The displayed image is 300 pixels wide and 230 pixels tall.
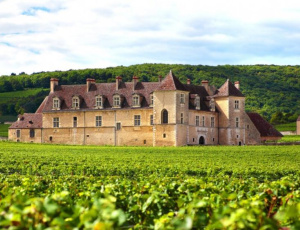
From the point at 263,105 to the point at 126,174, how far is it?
119 m

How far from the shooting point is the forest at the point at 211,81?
134 metres

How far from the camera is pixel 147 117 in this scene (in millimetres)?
75062

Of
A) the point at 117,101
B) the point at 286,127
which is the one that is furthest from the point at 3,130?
the point at 286,127

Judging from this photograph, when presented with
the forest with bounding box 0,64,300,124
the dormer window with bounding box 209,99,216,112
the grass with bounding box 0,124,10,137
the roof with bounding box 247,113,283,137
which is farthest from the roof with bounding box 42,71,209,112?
the forest with bounding box 0,64,300,124

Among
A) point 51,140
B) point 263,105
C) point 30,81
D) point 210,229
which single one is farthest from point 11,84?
point 210,229

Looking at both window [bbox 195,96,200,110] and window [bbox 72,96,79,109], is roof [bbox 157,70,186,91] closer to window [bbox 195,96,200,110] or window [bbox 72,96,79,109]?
window [bbox 195,96,200,110]

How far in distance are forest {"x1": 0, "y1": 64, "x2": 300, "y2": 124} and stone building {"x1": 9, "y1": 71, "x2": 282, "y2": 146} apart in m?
46.4

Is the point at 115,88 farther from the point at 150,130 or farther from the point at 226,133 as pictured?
the point at 226,133

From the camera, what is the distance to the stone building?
71938 mm

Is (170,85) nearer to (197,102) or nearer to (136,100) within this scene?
(197,102)

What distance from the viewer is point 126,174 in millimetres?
30609

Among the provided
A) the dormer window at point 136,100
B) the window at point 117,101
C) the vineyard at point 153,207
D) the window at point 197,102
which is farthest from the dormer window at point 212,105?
the vineyard at point 153,207

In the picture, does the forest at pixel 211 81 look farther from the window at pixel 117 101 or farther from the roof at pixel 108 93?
the window at pixel 117 101

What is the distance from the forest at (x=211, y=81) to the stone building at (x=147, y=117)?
46418 mm
